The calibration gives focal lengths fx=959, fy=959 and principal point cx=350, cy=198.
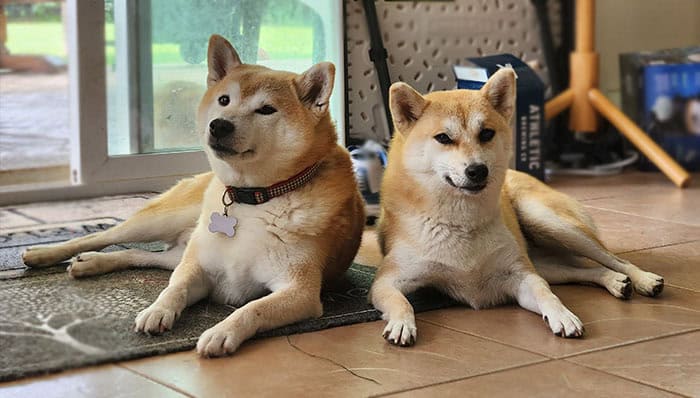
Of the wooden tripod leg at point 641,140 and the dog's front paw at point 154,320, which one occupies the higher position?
the wooden tripod leg at point 641,140

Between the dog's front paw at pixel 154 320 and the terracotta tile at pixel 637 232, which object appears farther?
the terracotta tile at pixel 637 232

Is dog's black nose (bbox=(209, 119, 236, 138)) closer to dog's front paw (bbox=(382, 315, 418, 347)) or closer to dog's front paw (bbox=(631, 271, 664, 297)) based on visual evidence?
dog's front paw (bbox=(382, 315, 418, 347))

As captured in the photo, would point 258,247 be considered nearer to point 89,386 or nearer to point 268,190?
point 268,190

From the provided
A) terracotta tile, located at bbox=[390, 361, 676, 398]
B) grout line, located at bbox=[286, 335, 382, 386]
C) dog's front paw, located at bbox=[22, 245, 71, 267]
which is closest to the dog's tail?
terracotta tile, located at bbox=[390, 361, 676, 398]

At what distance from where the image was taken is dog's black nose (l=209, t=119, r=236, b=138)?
6.30ft

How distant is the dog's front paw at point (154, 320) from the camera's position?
5.97 ft

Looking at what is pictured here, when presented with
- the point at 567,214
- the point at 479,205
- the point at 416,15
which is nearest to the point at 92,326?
the point at 479,205

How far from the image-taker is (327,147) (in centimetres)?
208

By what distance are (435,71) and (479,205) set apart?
1.86m

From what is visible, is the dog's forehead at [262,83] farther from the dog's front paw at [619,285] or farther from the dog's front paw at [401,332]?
the dog's front paw at [619,285]

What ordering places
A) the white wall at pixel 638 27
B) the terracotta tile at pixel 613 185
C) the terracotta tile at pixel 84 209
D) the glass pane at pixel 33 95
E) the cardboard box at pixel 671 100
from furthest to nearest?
1. the white wall at pixel 638 27
2. the glass pane at pixel 33 95
3. the cardboard box at pixel 671 100
4. the terracotta tile at pixel 613 185
5. the terracotta tile at pixel 84 209

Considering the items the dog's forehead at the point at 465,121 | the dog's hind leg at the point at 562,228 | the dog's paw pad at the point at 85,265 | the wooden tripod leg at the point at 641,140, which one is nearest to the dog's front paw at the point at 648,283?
the dog's hind leg at the point at 562,228

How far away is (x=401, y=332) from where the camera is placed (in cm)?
180

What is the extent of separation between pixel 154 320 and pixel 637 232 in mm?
1658
